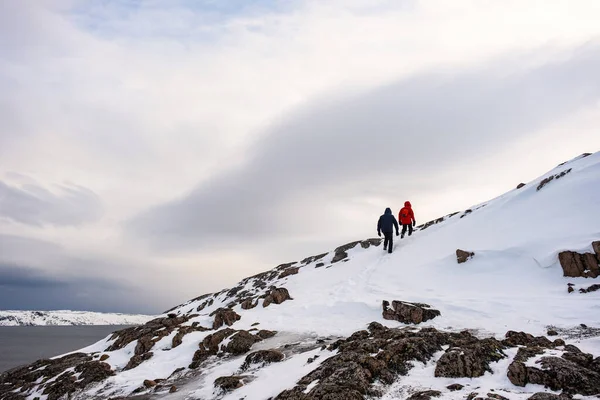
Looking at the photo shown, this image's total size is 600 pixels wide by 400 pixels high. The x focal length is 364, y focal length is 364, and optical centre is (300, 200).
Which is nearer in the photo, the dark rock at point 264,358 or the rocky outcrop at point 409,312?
the dark rock at point 264,358

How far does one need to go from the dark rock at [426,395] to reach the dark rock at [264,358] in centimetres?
596

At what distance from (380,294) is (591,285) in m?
9.42

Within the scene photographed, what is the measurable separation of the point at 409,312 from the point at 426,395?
8260 millimetres

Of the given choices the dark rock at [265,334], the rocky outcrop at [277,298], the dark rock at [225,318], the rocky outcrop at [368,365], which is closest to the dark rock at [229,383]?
the rocky outcrop at [368,365]

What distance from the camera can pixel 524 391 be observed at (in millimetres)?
7879

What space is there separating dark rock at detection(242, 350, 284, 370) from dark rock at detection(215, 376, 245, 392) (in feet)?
4.59

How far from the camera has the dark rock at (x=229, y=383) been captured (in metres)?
11.2

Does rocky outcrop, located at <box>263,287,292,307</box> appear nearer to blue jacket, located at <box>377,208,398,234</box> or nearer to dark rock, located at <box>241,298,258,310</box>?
dark rock, located at <box>241,298,258,310</box>

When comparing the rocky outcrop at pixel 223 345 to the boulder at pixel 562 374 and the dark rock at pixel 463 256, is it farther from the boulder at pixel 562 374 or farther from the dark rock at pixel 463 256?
the dark rock at pixel 463 256

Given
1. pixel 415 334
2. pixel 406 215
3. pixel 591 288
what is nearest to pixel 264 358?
pixel 415 334

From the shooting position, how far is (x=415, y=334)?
473 inches

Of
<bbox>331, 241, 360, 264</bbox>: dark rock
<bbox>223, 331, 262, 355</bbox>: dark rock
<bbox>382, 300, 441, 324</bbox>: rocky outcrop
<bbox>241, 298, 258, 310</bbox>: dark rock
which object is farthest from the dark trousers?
<bbox>223, 331, 262, 355</bbox>: dark rock

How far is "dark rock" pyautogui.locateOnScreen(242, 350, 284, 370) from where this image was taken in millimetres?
13023

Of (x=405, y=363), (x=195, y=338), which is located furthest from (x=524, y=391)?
(x=195, y=338)
